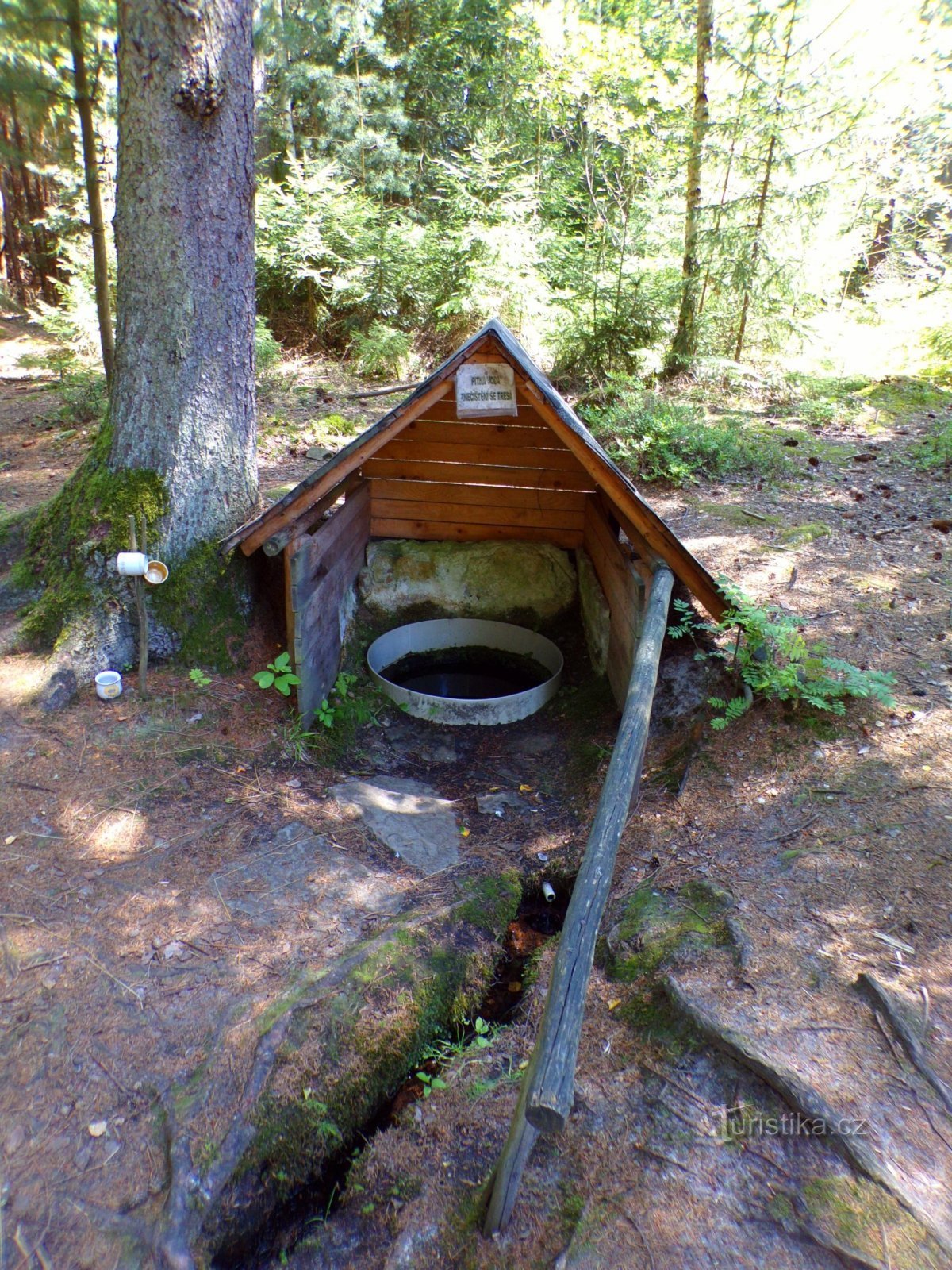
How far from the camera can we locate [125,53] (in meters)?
3.84

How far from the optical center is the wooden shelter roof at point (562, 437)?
413cm

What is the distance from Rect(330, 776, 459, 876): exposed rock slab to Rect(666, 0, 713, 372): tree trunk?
309 inches

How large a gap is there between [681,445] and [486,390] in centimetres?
341

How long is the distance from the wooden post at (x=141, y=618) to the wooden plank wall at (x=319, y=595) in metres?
0.78

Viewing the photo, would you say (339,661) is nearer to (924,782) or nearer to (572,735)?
(572,735)

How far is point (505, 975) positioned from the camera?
3229 millimetres

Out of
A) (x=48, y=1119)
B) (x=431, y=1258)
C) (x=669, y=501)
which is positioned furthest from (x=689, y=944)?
(x=669, y=501)

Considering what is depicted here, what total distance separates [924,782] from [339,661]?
372 cm

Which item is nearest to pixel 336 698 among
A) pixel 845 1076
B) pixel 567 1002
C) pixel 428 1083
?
pixel 428 1083

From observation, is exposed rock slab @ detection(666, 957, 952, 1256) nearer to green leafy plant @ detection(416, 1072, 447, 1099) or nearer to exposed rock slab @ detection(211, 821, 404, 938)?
green leafy plant @ detection(416, 1072, 447, 1099)

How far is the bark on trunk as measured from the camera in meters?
3.82

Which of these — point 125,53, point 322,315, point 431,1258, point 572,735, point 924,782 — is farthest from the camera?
point 322,315

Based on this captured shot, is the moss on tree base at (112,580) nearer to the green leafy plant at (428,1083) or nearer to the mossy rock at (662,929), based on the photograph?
the green leafy plant at (428,1083)

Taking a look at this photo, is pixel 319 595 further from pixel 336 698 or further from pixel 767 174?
pixel 767 174
